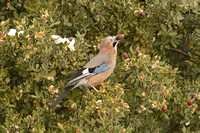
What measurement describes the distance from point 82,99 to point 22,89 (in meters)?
0.78

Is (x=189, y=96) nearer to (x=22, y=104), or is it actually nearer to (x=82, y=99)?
(x=82, y=99)

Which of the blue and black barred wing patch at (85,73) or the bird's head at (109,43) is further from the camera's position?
the bird's head at (109,43)

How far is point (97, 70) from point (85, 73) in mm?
308

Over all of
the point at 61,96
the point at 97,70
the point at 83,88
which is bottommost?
the point at 83,88

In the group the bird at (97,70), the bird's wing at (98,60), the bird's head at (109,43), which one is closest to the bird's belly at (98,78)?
the bird at (97,70)

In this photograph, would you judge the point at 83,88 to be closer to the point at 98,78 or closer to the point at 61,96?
the point at 98,78

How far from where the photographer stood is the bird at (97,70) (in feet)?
17.9

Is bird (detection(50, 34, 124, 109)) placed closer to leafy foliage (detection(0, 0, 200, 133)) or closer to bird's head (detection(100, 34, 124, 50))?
bird's head (detection(100, 34, 124, 50))

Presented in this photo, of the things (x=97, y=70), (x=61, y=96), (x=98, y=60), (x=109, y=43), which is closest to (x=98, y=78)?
(x=97, y=70)

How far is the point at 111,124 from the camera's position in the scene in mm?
5020

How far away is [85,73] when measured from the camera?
18.8 feet

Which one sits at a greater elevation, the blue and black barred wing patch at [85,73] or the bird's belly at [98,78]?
the blue and black barred wing patch at [85,73]

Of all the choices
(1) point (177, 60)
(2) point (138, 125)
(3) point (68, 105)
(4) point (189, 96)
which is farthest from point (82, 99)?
(1) point (177, 60)

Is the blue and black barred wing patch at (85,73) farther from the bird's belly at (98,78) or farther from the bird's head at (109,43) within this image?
the bird's head at (109,43)
